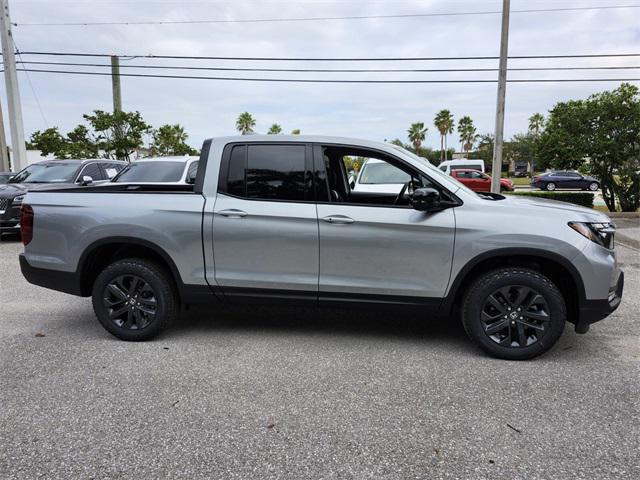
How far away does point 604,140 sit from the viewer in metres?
13.6

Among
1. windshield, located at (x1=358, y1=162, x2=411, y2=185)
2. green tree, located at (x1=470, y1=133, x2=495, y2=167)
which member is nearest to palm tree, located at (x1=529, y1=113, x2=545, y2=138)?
green tree, located at (x1=470, y1=133, x2=495, y2=167)

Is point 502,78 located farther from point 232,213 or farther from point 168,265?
point 168,265

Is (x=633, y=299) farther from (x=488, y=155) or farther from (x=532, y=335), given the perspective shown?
(x=488, y=155)

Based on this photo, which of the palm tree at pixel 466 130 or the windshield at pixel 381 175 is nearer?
the windshield at pixel 381 175

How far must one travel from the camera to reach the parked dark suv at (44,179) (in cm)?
981

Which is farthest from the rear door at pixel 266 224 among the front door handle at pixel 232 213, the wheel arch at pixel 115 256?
the wheel arch at pixel 115 256

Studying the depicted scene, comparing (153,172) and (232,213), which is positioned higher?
(153,172)

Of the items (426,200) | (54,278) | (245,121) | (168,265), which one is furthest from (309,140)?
(245,121)

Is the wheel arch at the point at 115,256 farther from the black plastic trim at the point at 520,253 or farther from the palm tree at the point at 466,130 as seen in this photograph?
the palm tree at the point at 466,130

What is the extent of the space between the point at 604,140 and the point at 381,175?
7.53m

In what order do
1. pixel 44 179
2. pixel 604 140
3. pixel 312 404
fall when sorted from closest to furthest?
A: 1. pixel 312 404
2. pixel 44 179
3. pixel 604 140

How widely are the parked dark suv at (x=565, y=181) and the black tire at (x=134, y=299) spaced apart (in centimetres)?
3351

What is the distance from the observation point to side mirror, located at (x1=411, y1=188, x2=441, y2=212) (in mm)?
3803

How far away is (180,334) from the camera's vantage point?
182 inches
